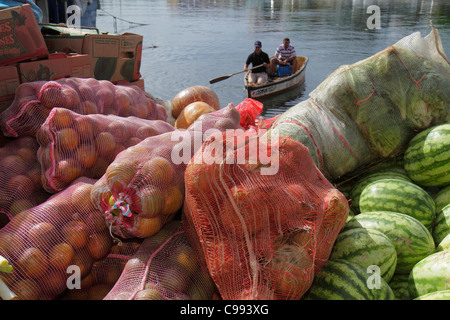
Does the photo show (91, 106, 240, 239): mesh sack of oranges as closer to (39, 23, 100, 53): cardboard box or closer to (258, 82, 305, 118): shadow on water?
(39, 23, 100, 53): cardboard box

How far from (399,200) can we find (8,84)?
307cm

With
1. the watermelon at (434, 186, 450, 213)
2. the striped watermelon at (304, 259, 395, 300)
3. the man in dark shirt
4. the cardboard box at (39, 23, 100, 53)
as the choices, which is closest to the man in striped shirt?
the man in dark shirt

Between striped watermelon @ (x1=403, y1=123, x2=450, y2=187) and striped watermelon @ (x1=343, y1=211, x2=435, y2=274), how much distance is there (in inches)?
24.5

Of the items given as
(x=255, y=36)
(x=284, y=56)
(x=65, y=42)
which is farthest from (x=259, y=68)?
(x=255, y=36)

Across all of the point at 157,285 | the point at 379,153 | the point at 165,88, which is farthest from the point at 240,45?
the point at 157,285

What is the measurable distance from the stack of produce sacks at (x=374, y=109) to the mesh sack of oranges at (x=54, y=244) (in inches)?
60.5

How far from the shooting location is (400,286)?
7.26ft

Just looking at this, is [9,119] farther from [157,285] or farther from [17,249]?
[157,285]

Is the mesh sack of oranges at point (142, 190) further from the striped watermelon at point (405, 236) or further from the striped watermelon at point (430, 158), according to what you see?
the striped watermelon at point (430, 158)

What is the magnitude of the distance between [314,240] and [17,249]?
4.84 feet

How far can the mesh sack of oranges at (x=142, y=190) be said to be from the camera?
1.94 meters

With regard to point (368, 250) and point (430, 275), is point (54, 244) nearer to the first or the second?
point (368, 250)

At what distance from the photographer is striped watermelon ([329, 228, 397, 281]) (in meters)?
2.09

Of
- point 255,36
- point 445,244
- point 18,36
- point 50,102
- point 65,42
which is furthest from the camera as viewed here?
point 255,36
